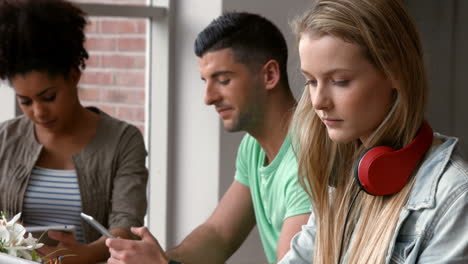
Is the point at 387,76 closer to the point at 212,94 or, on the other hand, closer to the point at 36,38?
the point at 212,94

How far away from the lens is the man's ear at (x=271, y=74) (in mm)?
2068

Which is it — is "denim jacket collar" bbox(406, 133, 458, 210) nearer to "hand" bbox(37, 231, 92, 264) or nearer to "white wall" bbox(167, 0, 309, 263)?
"hand" bbox(37, 231, 92, 264)

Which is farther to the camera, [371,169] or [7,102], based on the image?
[7,102]

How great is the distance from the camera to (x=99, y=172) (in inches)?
90.2

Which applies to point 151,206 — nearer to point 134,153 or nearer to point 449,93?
point 134,153

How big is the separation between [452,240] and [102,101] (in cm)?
207

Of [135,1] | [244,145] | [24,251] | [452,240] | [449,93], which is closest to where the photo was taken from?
[452,240]

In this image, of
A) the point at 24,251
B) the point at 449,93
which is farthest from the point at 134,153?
the point at 449,93

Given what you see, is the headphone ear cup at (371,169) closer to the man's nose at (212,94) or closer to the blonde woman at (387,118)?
the blonde woman at (387,118)

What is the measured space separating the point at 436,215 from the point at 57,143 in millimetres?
1464

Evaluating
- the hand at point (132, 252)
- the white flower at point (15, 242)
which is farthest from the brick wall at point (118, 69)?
the white flower at point (15, 242)

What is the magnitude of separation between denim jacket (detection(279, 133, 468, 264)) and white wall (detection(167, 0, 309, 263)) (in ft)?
4.95

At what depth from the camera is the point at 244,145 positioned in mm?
2172

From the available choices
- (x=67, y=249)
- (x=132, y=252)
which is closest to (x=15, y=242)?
(x=132, y=252)
